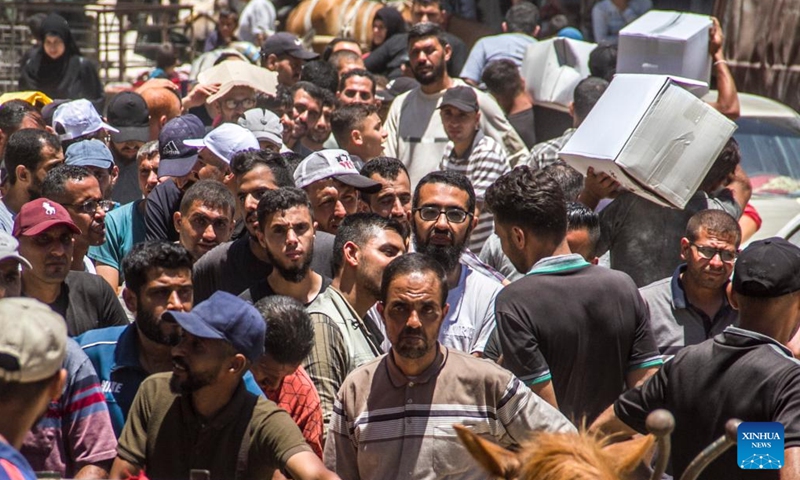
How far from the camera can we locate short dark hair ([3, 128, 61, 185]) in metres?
7.35

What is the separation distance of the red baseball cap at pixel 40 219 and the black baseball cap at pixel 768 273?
9.80 feet

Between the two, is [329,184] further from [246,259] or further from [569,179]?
[569,179]

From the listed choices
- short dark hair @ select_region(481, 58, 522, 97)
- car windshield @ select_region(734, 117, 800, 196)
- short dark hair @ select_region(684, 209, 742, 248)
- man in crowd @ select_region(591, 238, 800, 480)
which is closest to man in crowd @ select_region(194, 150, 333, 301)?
short dark hair @ select_region(684, 209, 742, 248)

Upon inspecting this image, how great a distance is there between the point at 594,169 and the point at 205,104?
16.5ft

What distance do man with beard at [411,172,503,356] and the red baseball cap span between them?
5.39 ft

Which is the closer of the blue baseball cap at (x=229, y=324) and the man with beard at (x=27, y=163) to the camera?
the blue baseball cap at (x=229, y=324)

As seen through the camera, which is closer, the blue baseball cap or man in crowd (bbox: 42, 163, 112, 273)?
the blue baseball cap

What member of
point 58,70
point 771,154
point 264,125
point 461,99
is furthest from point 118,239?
point 58,70

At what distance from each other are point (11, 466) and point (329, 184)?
4.21m

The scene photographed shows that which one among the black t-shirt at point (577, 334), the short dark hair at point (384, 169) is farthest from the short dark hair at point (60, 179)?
the black t-shirt at point (577, 334)

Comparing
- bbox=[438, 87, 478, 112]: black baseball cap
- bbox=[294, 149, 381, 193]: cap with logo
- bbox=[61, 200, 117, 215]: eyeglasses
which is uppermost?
bbox=[294, 149, 381, 193]: cap with logo

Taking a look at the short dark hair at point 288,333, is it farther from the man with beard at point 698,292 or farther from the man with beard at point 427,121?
the man with beard at point 427,121

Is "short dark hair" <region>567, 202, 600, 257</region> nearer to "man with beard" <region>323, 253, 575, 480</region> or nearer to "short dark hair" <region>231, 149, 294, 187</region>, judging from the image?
"short dark hair" <region>231, 149, 294, 187</region>

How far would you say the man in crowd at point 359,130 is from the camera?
29.2 feet
